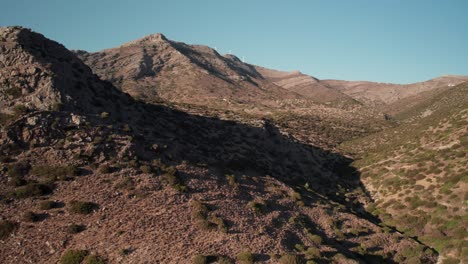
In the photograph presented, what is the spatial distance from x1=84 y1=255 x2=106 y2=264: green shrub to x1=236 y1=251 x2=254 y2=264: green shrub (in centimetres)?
973

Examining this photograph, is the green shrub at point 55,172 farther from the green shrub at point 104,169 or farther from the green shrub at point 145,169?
the green shrub at point 145,169

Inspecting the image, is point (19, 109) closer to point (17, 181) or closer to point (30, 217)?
point (17, 181)

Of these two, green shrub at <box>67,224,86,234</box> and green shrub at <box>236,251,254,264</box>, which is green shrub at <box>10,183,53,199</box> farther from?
green shrub at <box>236,251,254,264</box>

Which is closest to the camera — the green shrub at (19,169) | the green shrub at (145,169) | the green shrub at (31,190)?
the green shrub at (31,190)

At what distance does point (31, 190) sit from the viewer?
2922 cm

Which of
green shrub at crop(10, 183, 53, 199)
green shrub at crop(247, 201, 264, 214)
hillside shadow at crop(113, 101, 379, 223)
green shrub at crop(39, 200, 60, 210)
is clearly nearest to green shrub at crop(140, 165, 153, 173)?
hillside shadow at crop(113, 101, 379, 223)

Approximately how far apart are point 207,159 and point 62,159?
1800 centimetres

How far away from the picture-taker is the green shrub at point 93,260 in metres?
23.5

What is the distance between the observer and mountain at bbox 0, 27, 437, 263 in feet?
85.3

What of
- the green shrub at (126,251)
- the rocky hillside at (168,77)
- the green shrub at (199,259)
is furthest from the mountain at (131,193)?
the rocky hillside at (168,77)

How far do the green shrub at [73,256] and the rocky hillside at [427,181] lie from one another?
32.1 meters

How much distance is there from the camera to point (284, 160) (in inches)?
2399

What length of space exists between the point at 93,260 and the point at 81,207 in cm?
619

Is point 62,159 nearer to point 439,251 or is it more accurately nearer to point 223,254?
point 223,254
